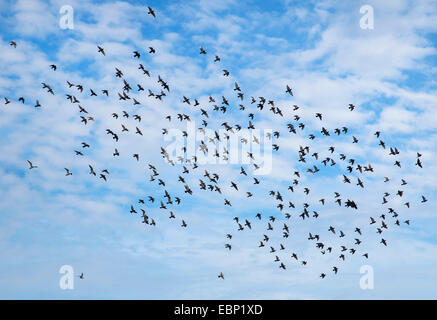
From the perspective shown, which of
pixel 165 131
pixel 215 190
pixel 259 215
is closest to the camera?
pixel 165 131

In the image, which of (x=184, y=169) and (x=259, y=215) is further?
(x=259, y=215)
